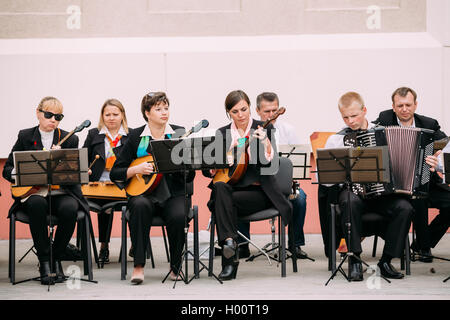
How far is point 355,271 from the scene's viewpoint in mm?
4734

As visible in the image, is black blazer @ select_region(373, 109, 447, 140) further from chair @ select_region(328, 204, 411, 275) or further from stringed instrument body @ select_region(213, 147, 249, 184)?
stringed instrument body @ select_region(213, 147, 249, 184)

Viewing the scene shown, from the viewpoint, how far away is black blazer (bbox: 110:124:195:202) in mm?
4961

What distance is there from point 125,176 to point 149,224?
16.3 inches

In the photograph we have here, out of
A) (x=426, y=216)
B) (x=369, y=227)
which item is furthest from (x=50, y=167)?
(x=426, y=216)

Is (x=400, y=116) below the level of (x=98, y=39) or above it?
below

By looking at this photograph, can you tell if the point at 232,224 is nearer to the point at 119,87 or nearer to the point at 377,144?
the point at 377,144

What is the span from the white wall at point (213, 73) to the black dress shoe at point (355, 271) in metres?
3.07

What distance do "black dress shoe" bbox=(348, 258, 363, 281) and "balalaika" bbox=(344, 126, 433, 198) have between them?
0.54m

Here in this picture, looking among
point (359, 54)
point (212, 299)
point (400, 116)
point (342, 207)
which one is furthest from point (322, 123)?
point (212, 299)

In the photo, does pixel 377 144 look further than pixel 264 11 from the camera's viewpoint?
No

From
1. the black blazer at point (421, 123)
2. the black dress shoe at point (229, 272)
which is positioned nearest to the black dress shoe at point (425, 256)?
the black blazer at point (421, 123)

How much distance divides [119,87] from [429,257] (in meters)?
4.16

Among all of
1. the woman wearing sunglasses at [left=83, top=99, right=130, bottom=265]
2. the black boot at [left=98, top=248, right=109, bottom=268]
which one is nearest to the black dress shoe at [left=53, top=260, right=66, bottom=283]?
the black boot at [left=98, top=248, right=109, bottom=268]

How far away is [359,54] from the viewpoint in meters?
7.73
